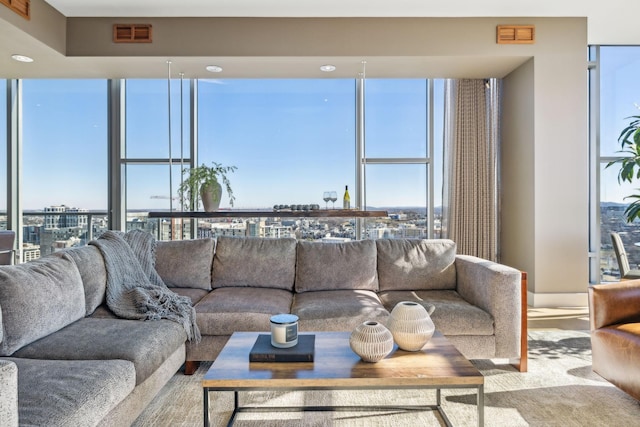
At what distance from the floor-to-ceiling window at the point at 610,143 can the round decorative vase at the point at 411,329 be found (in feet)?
14.5

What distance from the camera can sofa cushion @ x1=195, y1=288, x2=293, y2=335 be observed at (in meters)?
2.64

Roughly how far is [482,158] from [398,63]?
168cm

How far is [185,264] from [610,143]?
512 centimetres

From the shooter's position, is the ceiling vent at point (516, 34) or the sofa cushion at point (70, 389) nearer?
the sofa cushion at point (70, 389)

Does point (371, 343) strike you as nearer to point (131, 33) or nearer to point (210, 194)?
point (210, 194)

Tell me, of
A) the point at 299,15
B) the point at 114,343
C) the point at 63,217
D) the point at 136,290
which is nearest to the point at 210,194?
the point at 136,290

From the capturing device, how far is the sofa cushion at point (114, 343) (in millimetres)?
1904

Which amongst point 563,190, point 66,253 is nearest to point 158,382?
point 66,253

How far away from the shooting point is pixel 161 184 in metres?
5.55

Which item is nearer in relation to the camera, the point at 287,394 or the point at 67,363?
the point at 67,363

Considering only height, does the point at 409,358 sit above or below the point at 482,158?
below

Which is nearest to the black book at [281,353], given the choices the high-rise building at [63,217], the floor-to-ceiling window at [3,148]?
the high-rise building at [63,217]

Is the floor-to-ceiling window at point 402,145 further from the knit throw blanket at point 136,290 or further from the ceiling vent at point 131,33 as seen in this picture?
the knit throw blanket at point 136,290

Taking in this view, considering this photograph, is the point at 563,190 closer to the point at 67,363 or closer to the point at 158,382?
the point at 158,382
